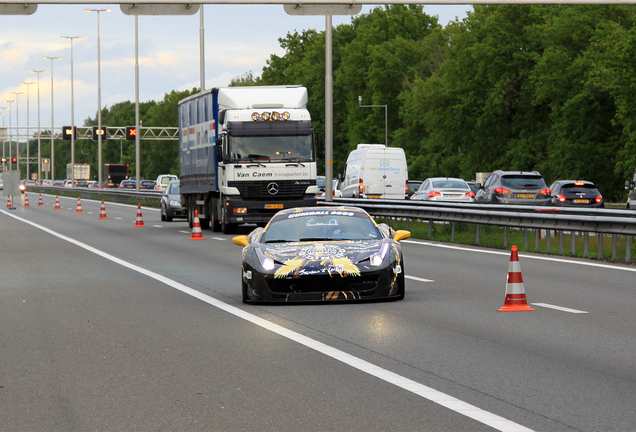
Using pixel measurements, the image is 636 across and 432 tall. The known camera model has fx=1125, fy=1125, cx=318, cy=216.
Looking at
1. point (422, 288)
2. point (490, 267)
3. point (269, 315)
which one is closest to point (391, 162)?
point (490, 267)

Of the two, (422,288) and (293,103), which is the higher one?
(293,103)

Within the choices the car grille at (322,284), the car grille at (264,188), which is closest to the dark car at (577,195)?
the car grille at (264,188)

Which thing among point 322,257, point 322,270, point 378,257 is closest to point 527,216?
point 378,257

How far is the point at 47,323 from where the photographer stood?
11031mm

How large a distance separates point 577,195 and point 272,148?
11534mm

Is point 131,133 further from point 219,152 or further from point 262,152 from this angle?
point 262,152

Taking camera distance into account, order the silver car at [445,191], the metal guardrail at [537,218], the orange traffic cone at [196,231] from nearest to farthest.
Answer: the metal guardrail at [537,218]
the orange traffic cone at [196,231]
the silver car at [445,191]

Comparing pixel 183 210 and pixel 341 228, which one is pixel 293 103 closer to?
pixel 183 210

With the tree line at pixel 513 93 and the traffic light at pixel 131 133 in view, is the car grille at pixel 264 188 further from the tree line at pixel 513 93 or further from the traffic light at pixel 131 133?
the traffic light at pixel 131 133

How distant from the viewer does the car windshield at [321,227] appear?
42.8 ft

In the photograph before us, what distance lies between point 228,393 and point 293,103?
22.1m

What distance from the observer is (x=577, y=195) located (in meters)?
35.2

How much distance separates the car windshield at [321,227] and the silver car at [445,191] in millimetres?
23150

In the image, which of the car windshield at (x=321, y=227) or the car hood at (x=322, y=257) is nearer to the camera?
the car hood at (x=322, y=257)
